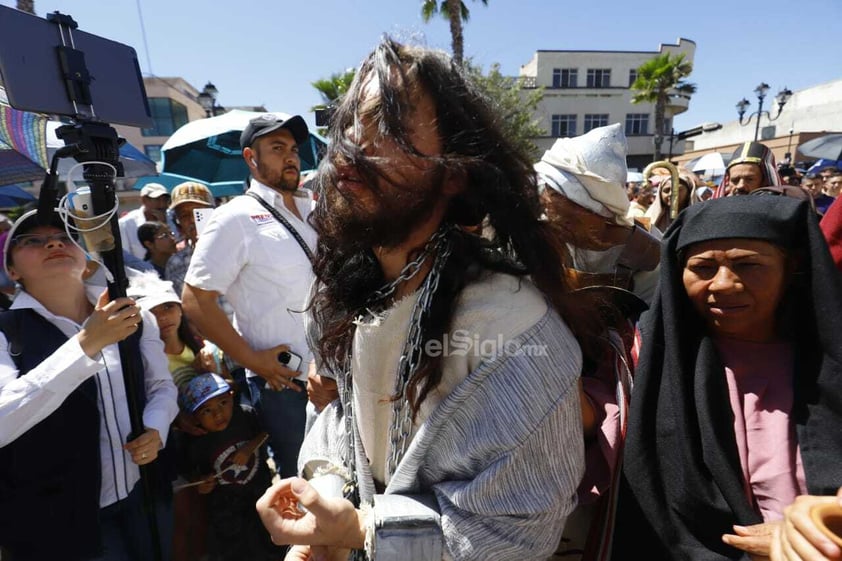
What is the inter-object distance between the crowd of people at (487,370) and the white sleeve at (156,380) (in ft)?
0.14

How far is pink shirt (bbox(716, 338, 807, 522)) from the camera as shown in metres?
1.15

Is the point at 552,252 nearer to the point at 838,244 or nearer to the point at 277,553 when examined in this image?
the point at 838,244

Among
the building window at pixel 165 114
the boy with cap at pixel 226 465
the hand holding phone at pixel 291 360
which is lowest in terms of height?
the boy with cap at pixel 226 465

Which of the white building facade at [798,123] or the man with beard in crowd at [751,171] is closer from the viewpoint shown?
the man with beard in crowd at [751,171]

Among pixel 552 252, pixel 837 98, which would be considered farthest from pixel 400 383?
pixel 837 98

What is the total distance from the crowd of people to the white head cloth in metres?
0.01

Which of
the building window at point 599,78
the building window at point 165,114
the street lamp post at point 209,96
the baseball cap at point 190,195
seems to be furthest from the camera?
the building window at point 599,78

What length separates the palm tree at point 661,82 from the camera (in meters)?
25.1

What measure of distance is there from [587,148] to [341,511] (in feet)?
5.55

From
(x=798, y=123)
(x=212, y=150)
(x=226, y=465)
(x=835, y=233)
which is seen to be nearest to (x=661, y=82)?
(x=798, y=123)

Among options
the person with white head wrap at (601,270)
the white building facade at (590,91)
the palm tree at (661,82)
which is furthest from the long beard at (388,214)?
the white building facade at (590,91)

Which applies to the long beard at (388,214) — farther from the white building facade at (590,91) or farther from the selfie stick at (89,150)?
the white building facade at (590,91)

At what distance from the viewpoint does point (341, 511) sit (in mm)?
1014

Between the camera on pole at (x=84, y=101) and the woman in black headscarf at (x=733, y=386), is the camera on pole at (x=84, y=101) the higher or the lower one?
the higher one
